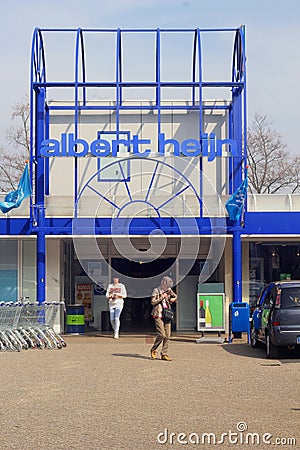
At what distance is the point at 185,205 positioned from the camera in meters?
25.7

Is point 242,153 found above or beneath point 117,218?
above

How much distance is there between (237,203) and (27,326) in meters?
6.71

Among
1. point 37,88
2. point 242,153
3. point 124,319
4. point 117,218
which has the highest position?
point 37,88

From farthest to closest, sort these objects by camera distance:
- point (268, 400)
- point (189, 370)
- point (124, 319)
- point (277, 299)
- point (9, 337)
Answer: point (124, 319), point (9, 337), point (277, 299), point (189, 370), point (268, 400)

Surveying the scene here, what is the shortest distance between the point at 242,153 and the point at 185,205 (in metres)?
2.26

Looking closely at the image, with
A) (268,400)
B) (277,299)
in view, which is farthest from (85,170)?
(268,400)

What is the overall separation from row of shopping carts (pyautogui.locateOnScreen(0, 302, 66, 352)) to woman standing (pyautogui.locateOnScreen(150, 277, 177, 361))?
3.53m

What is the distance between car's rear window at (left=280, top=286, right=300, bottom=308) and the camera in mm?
17953

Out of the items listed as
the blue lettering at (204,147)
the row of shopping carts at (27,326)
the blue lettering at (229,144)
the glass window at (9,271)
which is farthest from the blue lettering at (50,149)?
the row of shopping carts at (27,326)

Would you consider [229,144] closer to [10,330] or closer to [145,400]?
[10,330]

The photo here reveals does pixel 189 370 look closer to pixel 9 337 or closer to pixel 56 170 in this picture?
pixel 9 337

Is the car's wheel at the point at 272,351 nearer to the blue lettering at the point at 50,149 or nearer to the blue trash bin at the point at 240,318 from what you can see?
the blue trash bin at the point at 240,318

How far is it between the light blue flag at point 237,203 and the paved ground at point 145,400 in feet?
16.3

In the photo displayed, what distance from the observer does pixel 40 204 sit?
24.8 meters
